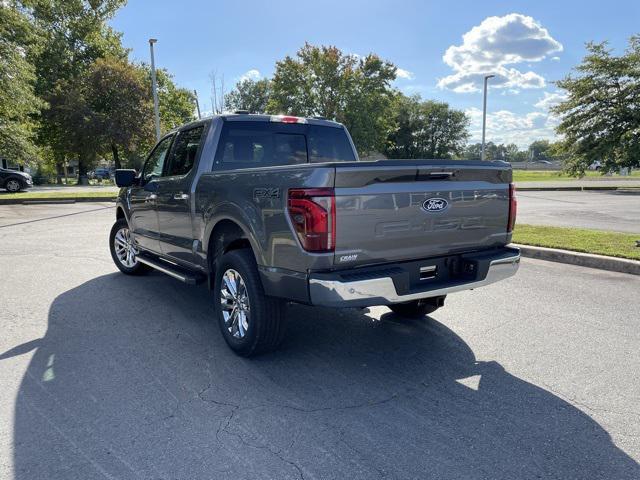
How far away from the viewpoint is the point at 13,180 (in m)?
25.8

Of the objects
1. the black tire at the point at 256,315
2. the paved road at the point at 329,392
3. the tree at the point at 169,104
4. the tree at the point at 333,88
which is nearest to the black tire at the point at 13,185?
the tree at the point at 169,104

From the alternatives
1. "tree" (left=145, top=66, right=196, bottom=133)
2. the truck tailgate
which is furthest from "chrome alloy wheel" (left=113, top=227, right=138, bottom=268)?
"tree" (left=145, top=66, right=196, bottom=133)

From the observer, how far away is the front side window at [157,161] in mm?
5669

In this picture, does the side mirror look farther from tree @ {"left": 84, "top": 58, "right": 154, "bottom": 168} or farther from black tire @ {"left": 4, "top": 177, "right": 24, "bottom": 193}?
tree @ {"left": 84, "top": 58, "right": 154, "bottom": 168}

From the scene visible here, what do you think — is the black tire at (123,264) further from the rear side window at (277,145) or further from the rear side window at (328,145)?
the rear side window at (328,145)

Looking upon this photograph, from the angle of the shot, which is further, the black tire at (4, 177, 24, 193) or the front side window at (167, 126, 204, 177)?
the black tire at (4, 177, 24, 193)

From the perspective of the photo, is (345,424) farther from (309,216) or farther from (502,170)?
(502,170)

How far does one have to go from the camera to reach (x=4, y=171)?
2542 centimetres

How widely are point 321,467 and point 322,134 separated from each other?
3.79 m

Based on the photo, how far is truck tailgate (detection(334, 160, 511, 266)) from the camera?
321 centimetres

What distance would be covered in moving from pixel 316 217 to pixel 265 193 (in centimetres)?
55

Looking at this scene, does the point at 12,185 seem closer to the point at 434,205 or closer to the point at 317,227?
the point at 317,227

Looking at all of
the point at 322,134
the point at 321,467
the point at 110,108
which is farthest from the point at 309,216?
the point at 110,108

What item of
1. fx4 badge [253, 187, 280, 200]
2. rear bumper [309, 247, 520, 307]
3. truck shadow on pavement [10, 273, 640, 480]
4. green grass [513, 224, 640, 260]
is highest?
fx4 badge [253, 187, 280, 200]
